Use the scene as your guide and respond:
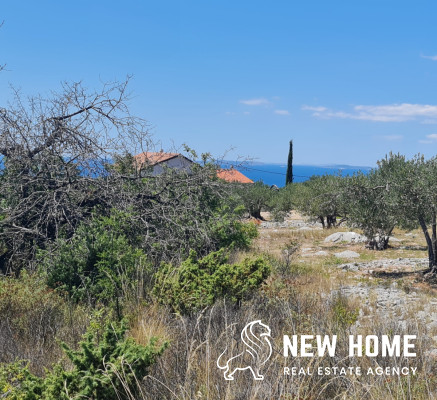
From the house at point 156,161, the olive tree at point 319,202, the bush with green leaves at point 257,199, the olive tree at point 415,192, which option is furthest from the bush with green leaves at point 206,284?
the bush with green leaves at point 257,199

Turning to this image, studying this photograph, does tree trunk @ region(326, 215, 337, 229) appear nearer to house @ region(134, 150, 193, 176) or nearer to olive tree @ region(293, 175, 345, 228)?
olive tree @ region(293, 175, 345, 228)

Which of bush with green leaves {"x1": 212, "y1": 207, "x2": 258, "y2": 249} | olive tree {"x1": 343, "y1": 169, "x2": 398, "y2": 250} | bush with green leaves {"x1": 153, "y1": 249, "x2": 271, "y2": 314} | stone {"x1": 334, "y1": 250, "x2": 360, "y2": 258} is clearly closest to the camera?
bush with green leaves {"x1": 153, "y1": 249, "x2": 271, "y2": 314}

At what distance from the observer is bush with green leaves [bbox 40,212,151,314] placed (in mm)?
6707

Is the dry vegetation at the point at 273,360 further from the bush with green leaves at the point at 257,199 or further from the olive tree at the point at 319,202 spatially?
the bush with green leaves at the point at 257,199

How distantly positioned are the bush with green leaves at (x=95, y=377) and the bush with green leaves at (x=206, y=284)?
2.13 m

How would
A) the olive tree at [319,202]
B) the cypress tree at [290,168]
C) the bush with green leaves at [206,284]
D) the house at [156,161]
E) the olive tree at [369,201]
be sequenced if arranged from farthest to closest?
the cypress tree at [290,168]
the olive tree at [319,202]
the olive tree at [369,201]
the house at [156,161]
the bush with green leaves at [206,284]

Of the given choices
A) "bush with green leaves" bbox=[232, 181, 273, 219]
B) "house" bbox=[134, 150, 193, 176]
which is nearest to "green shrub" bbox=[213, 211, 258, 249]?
"house" bbox=[134, 150, 193, 176]

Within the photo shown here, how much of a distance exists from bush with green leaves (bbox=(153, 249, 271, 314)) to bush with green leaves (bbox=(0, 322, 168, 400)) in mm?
2133

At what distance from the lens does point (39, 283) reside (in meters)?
6.98

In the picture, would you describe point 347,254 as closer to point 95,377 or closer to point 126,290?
point 126,290

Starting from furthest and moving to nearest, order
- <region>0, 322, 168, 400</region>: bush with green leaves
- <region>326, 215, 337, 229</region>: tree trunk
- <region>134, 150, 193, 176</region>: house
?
<region>326, 215, 337, 229</region>: tree trunk < <region>134, 150, 193, 176</region>: house < <region>0, 322, 168, 400</region>: bush with green leaves

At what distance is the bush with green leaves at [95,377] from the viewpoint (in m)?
3.33

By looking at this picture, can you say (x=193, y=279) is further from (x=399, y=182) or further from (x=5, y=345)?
(x=399, y=182)

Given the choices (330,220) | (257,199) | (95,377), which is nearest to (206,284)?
(95,377)
